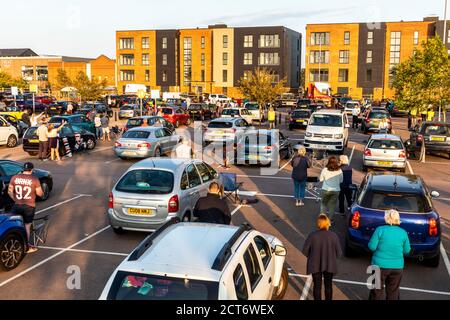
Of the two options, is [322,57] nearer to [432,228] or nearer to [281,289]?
[432,228]

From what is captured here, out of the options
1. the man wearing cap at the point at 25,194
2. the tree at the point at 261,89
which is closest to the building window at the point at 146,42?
the tree at the point at 261,89

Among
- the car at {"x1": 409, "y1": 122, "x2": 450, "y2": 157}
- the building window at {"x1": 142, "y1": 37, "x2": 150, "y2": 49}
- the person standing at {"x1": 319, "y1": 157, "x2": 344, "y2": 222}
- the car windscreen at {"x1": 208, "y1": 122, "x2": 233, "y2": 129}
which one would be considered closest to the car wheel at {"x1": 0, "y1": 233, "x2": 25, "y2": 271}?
the person standing at {"x1": 319, "y1": 157, "x2": 344, "y2": 222}

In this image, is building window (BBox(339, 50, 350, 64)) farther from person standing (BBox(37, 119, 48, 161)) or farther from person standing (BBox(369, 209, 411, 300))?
person standing (BBox(369, 209, 411, 300))

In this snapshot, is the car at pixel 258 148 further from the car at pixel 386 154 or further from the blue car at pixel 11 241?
the blue car at pixel 11 241

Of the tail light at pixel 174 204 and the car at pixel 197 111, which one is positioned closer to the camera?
the tail light at pixel 174 204

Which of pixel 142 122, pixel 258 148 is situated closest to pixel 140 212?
pixel 258 148

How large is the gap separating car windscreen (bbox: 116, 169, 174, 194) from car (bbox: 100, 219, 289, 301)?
3.86 meters

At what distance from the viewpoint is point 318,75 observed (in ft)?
264

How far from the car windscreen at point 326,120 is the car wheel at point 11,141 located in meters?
15.5

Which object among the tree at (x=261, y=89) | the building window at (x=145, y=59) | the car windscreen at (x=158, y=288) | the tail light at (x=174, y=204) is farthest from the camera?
the building window at (x=145, y=59)

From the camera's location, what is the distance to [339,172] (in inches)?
452

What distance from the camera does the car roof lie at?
4.91 meters

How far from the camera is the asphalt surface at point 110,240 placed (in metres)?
8.07

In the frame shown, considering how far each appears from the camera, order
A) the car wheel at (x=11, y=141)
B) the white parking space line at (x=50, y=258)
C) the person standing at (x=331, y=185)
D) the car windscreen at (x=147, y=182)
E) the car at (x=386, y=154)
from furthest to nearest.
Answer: the car wheel at (x=11, y=141)
the car at (x=386, y=154)
the person standing at (x=331, y=185)
the car windscreen at (x=147, y=182)
the white parking space line at (x=50, y=258)
